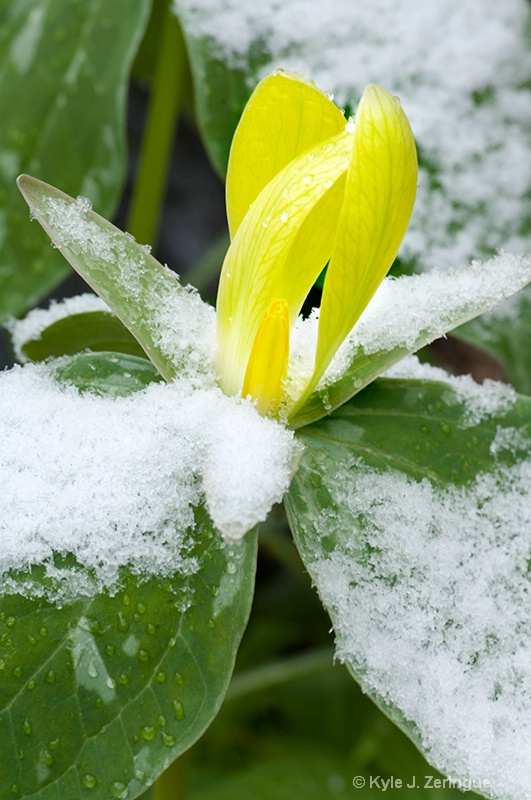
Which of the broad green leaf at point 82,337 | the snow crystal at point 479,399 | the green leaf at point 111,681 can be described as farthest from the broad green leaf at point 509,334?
the green leaf at point 111,681

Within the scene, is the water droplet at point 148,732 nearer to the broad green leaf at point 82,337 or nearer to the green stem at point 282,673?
the broad green leaf at point 82,337

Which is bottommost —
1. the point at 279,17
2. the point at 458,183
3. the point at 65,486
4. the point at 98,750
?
the point at 98,750

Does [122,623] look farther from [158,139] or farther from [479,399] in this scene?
[158,139]

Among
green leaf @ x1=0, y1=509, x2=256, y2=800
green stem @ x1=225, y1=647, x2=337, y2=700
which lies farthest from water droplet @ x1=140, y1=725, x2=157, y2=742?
green stem @ x1=225, y1=647, x2=337, y2=700

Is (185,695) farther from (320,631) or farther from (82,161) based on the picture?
(320,631)

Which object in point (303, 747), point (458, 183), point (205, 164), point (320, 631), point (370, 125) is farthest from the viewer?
point (205, 164)

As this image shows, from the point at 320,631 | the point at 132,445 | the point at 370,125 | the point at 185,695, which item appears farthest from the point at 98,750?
the point at 320,631
